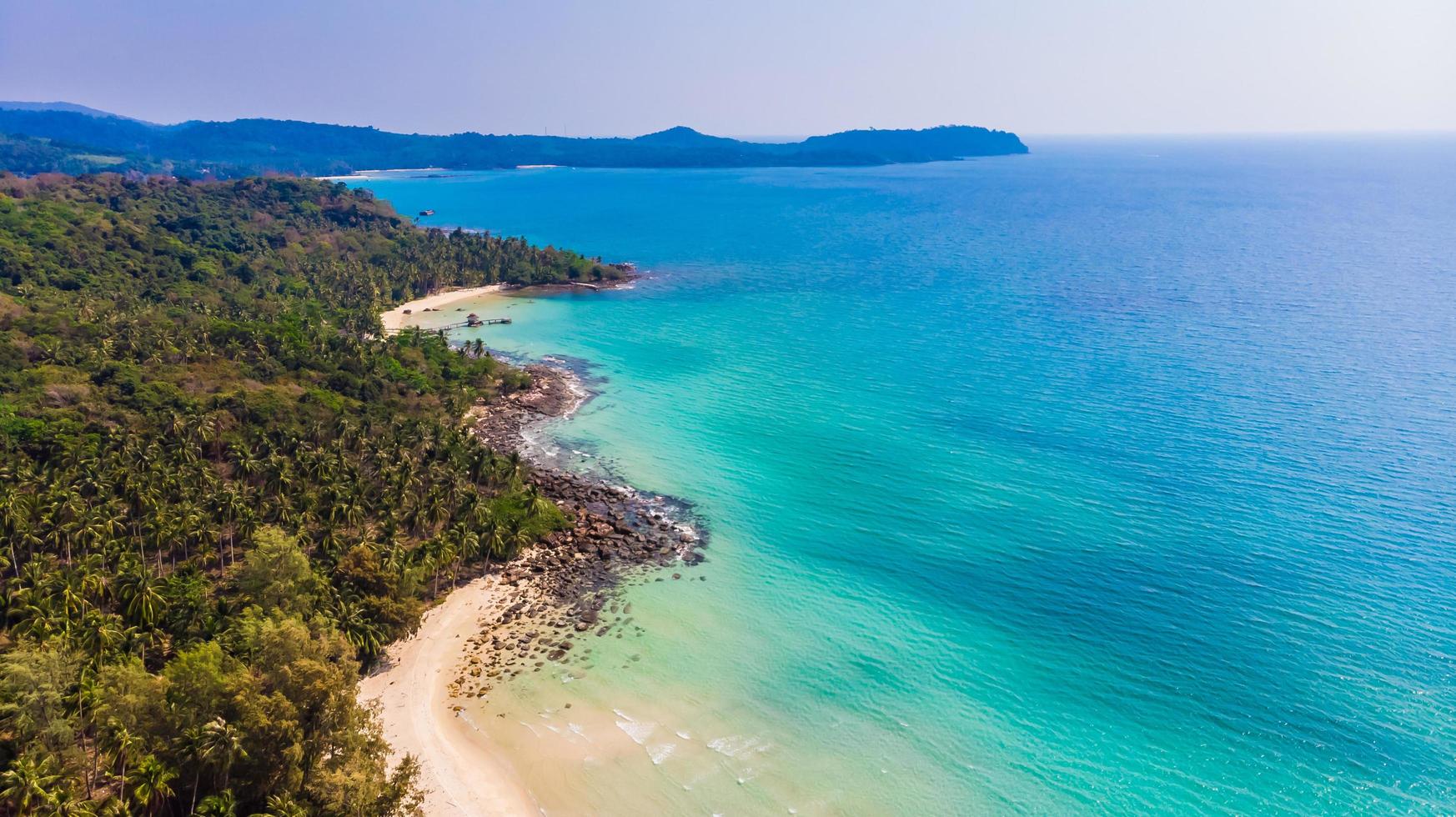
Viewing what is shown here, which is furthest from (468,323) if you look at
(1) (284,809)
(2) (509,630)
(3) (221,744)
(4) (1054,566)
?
(1) (284,809)

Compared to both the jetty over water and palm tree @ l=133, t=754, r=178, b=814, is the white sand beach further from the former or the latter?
the jetty over water

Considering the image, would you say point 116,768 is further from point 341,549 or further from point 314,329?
point 314,329

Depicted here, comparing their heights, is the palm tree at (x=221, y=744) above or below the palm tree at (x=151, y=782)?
above

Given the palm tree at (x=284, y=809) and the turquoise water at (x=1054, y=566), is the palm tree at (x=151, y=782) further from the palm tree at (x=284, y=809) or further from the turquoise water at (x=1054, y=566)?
the turquoise water at (x=1054, y=566)

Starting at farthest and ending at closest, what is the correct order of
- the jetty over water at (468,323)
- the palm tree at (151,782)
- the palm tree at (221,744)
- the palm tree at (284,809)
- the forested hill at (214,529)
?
1. the jetty over water at (468,323)
2. the forested hill at (214,529)
3. the palm tree at (221,744)
4. the palm tree at (284,809)
5. the palm tree at (151,782)

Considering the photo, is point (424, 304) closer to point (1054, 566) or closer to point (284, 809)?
point (1054, 566)

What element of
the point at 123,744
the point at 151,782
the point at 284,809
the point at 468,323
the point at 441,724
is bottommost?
the point at 441,724

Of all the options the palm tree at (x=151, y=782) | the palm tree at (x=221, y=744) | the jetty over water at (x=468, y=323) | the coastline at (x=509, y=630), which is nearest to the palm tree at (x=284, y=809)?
the palm tree at (x=221, y=744)

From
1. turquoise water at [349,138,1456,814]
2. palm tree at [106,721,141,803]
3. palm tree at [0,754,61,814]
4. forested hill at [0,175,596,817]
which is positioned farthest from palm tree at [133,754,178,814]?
turquoise water at [349,138,1456,814]
